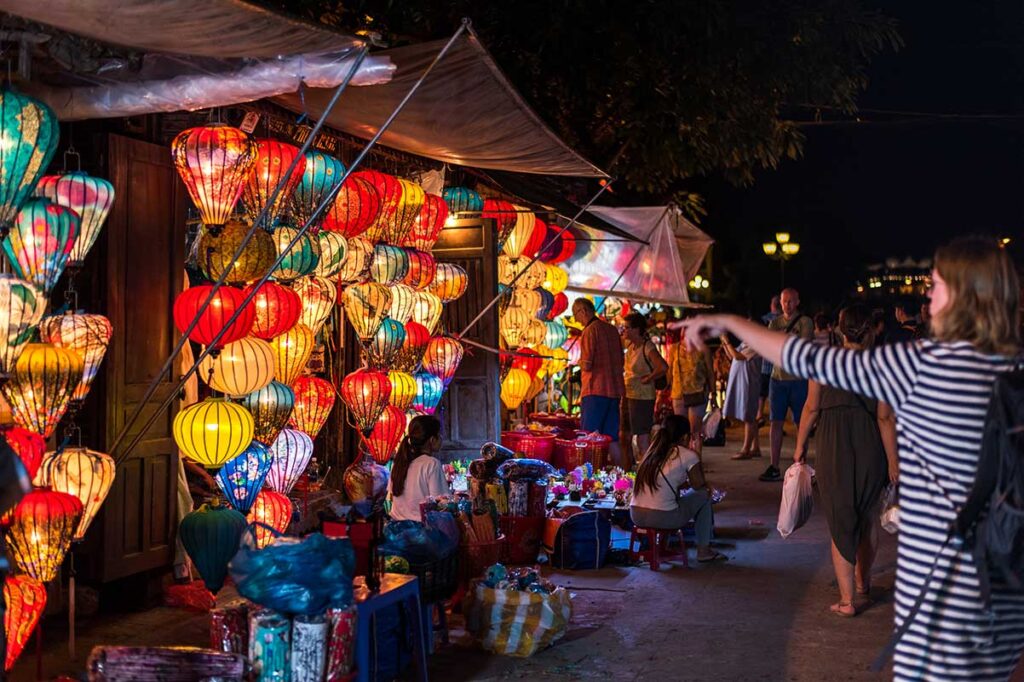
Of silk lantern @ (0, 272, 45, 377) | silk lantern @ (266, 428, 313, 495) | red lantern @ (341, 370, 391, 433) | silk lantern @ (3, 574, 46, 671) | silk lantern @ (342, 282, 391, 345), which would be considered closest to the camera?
silk lantern @ (0, 272, 45, 377)

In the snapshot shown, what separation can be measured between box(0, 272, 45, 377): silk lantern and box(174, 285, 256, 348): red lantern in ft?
4.65

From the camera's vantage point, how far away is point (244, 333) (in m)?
6.79

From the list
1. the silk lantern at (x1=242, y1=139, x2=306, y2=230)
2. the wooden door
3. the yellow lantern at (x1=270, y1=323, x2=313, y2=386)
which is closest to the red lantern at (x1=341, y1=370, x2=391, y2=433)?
the yellow lantern at (x1=270, y1=323, x2=313, y2=386)

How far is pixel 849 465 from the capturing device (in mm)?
7395

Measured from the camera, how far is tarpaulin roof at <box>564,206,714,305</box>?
588 inches

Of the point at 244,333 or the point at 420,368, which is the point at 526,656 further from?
the point at 420,368

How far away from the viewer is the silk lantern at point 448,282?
10875mm

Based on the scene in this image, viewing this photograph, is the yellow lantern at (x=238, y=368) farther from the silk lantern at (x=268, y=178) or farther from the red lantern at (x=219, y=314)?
the silk lantern at (x=268, y=178)

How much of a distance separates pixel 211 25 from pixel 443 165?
6.12 metres

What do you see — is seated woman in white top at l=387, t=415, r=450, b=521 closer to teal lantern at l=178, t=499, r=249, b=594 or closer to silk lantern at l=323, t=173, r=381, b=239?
teal lantern at l=178, t=499, r=249, b=594

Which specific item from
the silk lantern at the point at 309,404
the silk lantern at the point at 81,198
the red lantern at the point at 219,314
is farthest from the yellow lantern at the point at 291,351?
the silk lantern at the point at 81,198

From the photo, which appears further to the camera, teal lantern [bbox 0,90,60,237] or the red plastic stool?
the red plastic stool

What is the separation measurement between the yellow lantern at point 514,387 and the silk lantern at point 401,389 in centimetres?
356

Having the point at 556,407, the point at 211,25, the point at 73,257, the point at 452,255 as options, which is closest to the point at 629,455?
the point at 556,407
